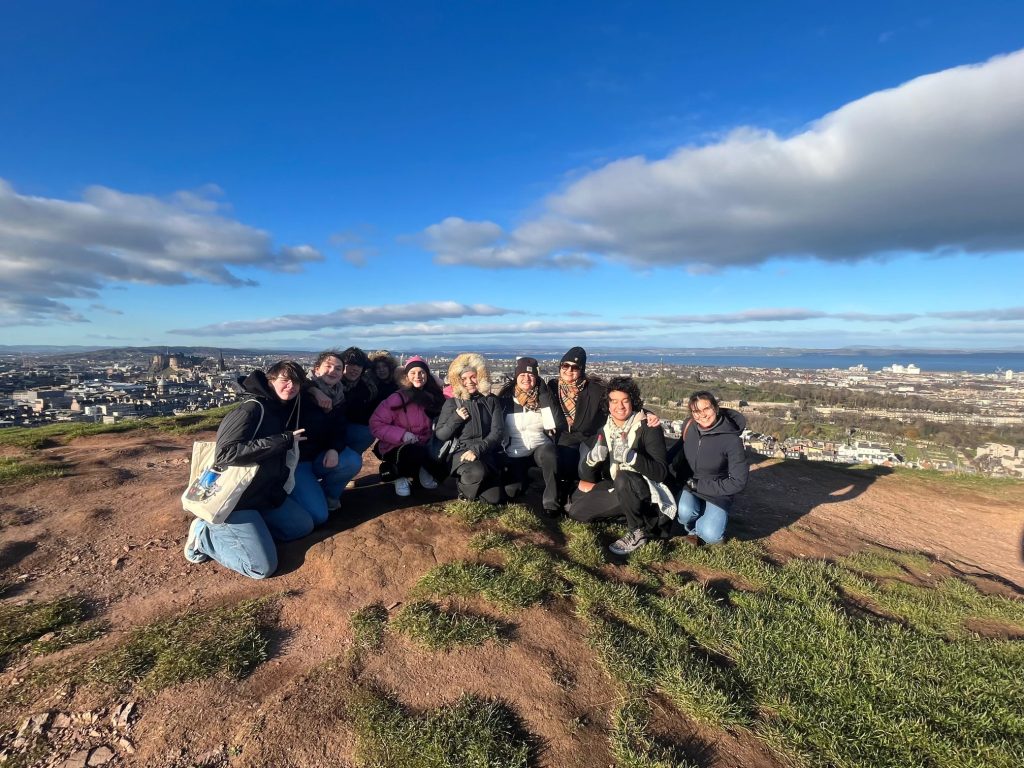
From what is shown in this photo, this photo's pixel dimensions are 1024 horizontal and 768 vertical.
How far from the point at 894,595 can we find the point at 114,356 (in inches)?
2832

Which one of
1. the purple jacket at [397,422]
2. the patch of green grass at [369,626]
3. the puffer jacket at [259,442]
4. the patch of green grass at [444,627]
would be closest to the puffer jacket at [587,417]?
the purple jacket at [397,422]

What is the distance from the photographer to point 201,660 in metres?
3.17

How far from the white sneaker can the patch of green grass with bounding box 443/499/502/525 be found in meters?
0.74

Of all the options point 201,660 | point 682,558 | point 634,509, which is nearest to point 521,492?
point 634,509

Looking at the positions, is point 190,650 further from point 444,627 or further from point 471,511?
point 471,511

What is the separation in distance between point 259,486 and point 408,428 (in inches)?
88.2

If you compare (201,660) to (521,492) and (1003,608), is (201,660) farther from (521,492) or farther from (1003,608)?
(1003,608)

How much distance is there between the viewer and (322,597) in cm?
404

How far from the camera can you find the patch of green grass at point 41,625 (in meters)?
3.31

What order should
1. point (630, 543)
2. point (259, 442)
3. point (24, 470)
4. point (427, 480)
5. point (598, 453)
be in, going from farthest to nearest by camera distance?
point (24, 470) → point (427, 480) → point (598, 453) → point (630, 543) → point (259, 442)

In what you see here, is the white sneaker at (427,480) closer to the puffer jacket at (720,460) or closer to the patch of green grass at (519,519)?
the patch of green grass at (519,519)

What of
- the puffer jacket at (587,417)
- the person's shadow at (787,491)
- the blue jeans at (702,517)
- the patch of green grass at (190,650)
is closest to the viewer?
the patch of green grass at (190,650)

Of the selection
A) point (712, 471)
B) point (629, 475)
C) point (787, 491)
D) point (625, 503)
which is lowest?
point (787, 491)

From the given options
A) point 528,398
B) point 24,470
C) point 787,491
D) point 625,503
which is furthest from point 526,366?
point 24,470
